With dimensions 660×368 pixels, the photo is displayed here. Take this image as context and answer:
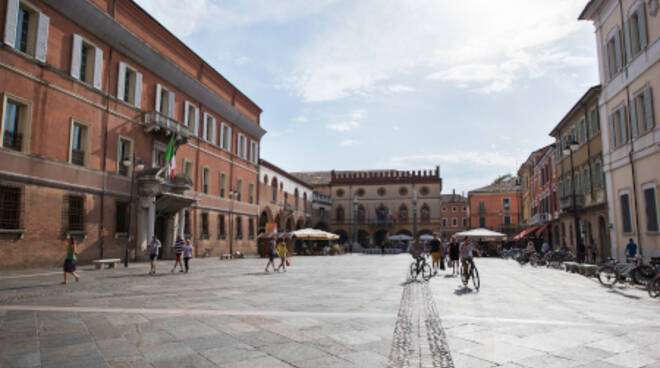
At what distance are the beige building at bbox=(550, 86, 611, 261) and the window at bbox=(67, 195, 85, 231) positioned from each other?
2262cm

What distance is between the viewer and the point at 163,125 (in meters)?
22.8

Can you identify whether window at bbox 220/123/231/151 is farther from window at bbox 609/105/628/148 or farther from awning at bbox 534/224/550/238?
awning at bbox 534/224/550/238

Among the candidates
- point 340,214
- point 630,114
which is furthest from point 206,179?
point 340,214

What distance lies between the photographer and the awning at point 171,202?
74.0ft

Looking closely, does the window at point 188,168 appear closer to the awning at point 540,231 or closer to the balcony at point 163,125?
the balcony at point 163,125

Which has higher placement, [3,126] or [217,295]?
[3,126]

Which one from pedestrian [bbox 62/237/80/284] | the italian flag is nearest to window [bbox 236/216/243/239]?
the italian flag

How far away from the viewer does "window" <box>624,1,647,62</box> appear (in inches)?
687

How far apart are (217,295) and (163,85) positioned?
716 inches

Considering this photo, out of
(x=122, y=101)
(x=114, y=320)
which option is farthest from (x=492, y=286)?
(x=122, y=101)

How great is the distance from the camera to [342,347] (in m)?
5.27

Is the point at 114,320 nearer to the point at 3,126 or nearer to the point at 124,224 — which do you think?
the point at 3,126

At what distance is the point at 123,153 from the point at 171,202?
3.70 meters

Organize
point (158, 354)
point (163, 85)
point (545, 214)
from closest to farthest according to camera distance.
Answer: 1. point (158, 354)
2. point (163, 85)
3. point (545, 214)
